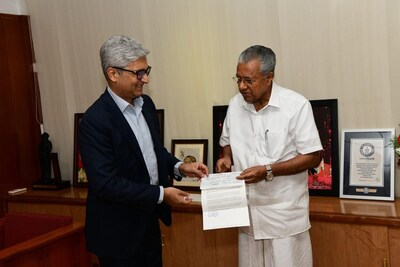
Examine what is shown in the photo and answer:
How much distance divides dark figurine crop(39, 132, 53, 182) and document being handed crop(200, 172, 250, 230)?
2.22 meters

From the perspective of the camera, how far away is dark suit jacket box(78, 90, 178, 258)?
6.20 ft

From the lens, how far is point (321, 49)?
285 cm

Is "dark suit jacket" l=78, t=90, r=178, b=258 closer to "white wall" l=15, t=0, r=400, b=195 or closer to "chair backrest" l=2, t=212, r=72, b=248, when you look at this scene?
"chair backrest" l=2, t=212, r=72, b=248

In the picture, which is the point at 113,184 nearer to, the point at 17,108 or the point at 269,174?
the point at 269,174

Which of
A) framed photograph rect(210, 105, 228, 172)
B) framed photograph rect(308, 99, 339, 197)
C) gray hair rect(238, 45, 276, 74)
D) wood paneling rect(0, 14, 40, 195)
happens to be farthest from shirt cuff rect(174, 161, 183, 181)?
wood paneling rect(0, 14, 40, 195)

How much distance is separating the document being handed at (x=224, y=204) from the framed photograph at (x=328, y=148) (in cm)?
100

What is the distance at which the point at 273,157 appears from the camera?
7.26ft

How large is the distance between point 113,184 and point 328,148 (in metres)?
1.56

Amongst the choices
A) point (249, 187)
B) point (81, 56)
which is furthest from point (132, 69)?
point (81, 56)

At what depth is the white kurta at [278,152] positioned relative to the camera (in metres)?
2.18

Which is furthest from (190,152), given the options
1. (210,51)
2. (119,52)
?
(119,52)

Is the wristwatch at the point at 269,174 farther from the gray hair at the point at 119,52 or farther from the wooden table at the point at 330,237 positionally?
the gray hair at the point at 119,52

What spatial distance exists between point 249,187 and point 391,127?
105cm

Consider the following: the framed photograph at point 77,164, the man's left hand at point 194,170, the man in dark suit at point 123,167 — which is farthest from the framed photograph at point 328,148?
the framed photograph at point 77,164
